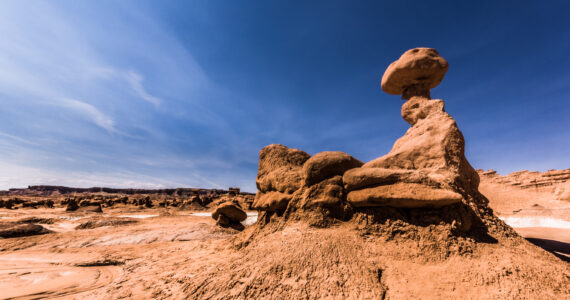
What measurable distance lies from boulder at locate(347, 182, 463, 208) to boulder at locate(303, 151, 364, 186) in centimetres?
74

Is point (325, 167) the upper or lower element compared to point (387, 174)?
upper

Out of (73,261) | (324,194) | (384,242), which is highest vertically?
(324,194)

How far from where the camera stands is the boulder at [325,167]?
4.36 meters

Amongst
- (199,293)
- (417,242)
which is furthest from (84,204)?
(417,242)

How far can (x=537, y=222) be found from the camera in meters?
15.2

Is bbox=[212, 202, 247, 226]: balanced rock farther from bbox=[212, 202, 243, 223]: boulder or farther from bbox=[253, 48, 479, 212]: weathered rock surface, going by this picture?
bbox=[253, 48, 479, 212]: weathered rock surface

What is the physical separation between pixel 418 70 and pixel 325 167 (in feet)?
21.4

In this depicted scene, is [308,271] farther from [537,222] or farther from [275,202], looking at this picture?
[537,222]

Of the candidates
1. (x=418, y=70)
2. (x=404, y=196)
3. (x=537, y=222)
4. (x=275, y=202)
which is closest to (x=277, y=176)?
(x=275, y=202)

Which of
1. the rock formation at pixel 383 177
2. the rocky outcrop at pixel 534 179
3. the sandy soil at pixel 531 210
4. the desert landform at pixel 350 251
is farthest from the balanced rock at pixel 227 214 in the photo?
the rocky outcrop at pixel 534 179

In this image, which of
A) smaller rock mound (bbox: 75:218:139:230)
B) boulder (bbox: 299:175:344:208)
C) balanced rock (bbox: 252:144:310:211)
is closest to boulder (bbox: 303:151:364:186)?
boulder (bbox: 299:175:344:208)

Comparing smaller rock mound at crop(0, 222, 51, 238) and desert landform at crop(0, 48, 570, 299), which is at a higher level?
desert landform at crop(0, 48, 570, 299)

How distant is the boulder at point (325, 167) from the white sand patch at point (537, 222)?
63.4 ft

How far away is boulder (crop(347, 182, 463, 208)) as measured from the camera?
3.19m
